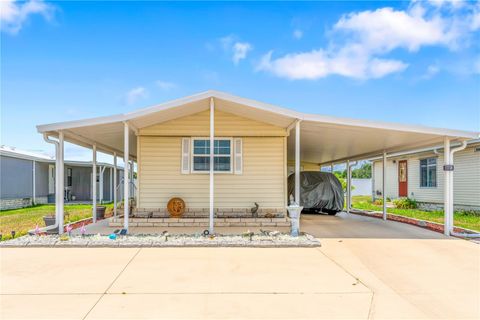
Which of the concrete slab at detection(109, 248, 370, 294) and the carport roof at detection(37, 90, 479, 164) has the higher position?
the carport roof at detection(37, 90, 479, 164)

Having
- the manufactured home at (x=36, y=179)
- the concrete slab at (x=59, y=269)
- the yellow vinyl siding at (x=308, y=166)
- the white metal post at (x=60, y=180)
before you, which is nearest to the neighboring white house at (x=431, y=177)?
the yellow vinyl siding at (x=308, y=166)

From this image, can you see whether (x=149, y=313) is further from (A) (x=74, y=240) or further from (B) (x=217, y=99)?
(B) (x=217, y=99)

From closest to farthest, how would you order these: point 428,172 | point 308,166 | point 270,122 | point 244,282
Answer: point 244,282 < point 270,122 < point 428,172 < point 308,166

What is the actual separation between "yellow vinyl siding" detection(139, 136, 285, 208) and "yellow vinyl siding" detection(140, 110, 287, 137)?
0.74 ft

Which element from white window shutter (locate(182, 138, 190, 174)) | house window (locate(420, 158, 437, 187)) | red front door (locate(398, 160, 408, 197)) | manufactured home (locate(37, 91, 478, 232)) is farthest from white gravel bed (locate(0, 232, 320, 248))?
red front door (locate(398, 160, 408, 197))

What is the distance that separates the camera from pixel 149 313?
3355 mm

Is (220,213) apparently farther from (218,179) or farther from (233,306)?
(233,306)

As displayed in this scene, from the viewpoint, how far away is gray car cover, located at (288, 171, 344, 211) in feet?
40.2

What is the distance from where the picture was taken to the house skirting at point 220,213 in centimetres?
930

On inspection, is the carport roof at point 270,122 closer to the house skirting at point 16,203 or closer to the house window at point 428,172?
the house window at point 428,172

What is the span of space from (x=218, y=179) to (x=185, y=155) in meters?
1.20

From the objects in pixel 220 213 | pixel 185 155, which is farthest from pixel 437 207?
pixel 185 155

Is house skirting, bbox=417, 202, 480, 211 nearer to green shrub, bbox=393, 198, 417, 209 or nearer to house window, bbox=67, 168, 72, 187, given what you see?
green shrub, bbox=393, 198, 417, 209

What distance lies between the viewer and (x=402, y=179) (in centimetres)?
1802
